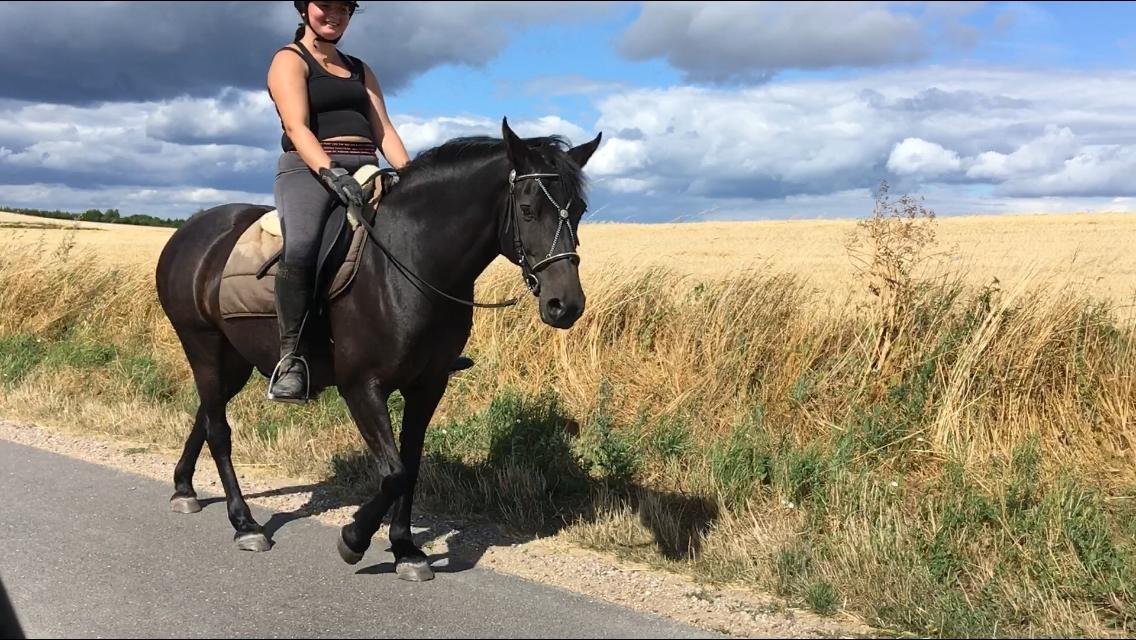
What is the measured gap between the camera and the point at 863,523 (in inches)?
202

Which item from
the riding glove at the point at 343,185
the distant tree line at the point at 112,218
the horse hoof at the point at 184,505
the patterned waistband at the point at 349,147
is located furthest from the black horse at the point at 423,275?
the distant tree line at the point at 112,218

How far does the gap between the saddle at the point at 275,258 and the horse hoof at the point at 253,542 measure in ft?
4.16

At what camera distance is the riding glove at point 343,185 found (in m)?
4.89

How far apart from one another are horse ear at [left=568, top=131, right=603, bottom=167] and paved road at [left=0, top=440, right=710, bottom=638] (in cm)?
216

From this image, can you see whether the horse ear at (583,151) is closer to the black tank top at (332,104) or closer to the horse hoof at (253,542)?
the black tank top at (332,104)

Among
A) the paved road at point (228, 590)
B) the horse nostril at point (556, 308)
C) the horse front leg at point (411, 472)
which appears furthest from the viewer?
the horse front leg at point (411, 472)

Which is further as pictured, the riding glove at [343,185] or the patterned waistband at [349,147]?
the patterned waistband at [349,147]

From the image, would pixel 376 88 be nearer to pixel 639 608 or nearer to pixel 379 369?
pixel 379 369

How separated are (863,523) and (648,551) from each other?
1.19m

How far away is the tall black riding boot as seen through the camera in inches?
196

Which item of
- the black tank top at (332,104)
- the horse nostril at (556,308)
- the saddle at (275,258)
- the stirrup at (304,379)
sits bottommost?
the stirrup at (304,379)

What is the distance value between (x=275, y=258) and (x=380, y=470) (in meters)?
1.45

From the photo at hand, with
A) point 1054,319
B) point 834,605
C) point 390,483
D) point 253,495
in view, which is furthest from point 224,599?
point 1054,319

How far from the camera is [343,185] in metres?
4.89
